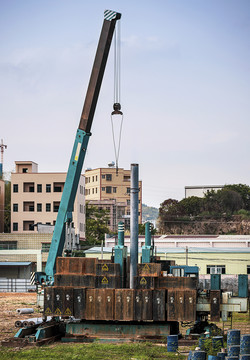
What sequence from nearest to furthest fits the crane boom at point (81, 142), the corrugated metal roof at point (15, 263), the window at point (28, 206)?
1. the crane boom at point (81, 142)
2. the corrugated metal roof at point (15, 263)
3. the window at point (28, 206)

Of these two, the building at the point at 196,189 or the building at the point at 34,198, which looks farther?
the building at the point at 196,189

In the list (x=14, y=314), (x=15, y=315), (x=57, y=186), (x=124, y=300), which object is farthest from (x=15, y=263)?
(x=124, y=300)

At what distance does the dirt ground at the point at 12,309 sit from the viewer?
30.3 m

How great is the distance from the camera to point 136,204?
26.6m

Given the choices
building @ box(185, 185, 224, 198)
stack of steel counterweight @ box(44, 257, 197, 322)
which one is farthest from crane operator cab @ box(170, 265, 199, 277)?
building @ box(185, 185, 224, 198)

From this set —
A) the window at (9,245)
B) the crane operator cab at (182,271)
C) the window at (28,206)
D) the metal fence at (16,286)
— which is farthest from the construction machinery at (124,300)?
the window at (28,206)

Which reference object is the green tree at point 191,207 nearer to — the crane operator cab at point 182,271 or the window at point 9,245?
the window at point 9,245

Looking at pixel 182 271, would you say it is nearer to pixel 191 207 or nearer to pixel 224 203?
pixel 191 207

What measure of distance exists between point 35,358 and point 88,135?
10599 millimetres

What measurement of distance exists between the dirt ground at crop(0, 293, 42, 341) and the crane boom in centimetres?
293

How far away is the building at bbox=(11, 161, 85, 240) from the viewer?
7981 centimetres

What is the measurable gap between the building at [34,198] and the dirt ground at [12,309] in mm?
26571

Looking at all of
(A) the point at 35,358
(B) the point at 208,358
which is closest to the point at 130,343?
(A) the point at 35,358

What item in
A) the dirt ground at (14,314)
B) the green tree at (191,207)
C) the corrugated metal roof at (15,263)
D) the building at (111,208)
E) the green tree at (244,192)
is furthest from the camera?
the building at (111,208)
